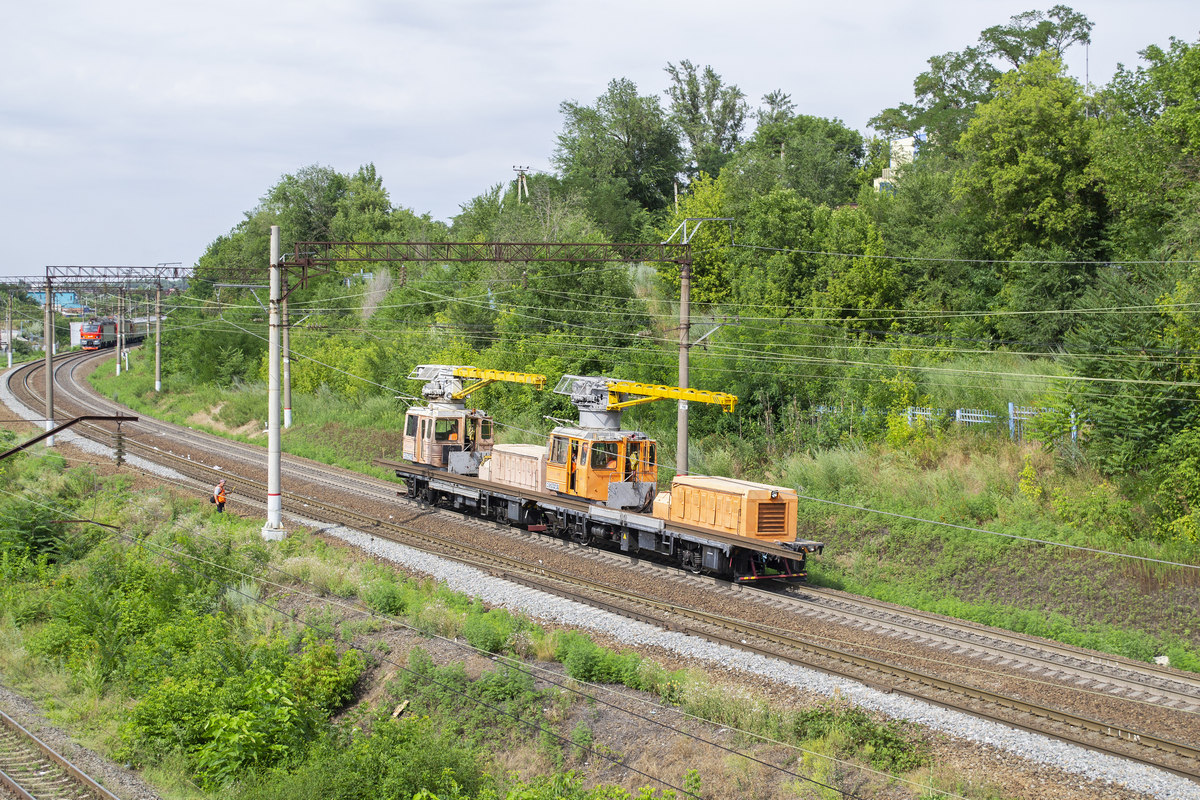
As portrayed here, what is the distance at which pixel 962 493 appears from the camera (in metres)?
25.0

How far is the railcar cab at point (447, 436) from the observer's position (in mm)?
29922

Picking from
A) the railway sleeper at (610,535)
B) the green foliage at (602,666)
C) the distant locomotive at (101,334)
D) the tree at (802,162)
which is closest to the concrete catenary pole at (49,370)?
the railway sleeper at (610,535)

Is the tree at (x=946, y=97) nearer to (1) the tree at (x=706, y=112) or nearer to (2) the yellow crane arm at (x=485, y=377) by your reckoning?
(1) the tree at (x=706, y=112)

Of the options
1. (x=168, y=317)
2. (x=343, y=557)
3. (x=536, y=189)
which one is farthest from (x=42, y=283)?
(x=343, y=557)

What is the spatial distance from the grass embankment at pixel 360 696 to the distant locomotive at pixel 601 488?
551 centimetres

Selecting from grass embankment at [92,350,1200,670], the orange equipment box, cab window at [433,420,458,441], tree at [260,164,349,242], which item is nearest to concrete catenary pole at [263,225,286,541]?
cab window at [433,420,458,441]

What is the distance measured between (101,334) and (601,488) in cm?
9236

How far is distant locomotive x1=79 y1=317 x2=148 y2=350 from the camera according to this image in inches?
3853

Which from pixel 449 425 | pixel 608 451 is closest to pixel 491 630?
pixel 608 451

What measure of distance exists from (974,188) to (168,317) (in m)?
59.4

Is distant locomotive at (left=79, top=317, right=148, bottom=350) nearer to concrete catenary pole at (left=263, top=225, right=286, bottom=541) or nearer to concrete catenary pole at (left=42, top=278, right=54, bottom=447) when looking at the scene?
concrete catenary pole at (left=42, top=278, right=54, bottom=447)

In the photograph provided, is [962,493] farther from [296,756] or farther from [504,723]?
[296,756]

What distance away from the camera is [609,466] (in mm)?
23875

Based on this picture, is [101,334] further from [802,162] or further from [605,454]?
[605,454]
